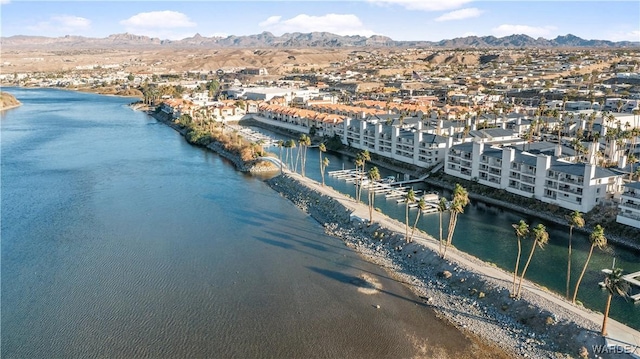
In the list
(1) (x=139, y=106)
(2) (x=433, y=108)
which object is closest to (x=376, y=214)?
(2) (x=433, y=108)

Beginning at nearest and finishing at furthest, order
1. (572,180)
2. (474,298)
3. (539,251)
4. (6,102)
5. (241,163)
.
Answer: (474,298) < (539,251) < (572,180) < (241,163) < (6,102)

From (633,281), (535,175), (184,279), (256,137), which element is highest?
(535,175)

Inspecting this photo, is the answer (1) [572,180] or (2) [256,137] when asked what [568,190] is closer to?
(1) [572,180]

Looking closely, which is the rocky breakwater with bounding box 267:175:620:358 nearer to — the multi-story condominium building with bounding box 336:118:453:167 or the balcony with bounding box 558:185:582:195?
the balcony with bounding box 558:185:582:195

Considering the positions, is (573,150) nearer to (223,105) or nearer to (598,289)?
(598,289)

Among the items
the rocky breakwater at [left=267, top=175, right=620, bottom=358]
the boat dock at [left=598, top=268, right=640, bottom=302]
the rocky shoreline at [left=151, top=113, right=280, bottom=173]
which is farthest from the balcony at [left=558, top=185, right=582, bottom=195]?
the rocky shoreline at [left=151, top=113, right=280, bottom=173]

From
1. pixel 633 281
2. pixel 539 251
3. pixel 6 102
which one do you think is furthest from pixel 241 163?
pixel 6 102
